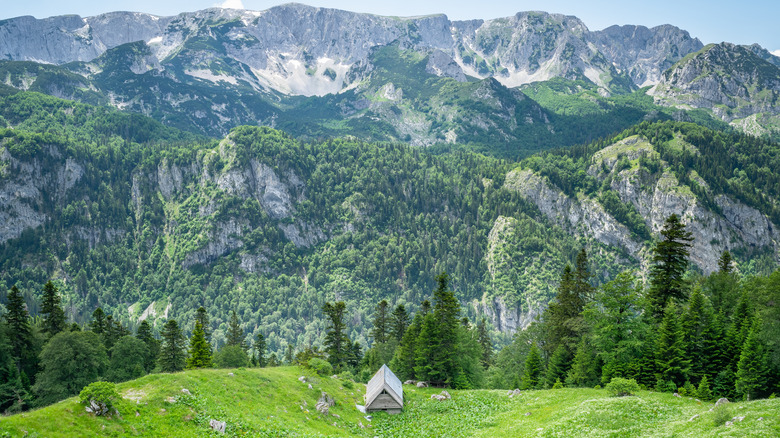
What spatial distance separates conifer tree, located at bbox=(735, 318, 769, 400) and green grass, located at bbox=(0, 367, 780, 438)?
5.62m

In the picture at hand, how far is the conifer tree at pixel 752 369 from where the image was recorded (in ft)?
153

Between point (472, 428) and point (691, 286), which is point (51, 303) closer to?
point (472, 428)

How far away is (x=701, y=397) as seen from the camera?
48625 mm

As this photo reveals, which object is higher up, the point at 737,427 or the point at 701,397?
the point at 737,427

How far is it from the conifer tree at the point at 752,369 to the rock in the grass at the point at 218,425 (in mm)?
49027

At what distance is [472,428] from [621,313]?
85.6 ft

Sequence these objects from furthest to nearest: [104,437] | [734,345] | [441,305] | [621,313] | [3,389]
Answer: [441,305] → [3,389] → [621,313] → [734,345] → [104,437]

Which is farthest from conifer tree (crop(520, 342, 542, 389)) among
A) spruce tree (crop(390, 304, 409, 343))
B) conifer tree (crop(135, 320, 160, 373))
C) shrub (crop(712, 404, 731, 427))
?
conifer tree (crop(135, 320, 160, 373))

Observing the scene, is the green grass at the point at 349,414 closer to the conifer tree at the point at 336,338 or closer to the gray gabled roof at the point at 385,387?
the gray gabled roof at the point at 385,387

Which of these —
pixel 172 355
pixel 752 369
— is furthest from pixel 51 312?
pixel 752 369

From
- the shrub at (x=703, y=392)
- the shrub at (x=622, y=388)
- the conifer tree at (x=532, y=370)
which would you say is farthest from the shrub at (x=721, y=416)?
the conifer tree at (x=532, y=370)

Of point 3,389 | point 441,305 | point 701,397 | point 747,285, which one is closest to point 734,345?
point 701,397

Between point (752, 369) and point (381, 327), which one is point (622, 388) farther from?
point (381, 327)

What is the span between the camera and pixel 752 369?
154ft
